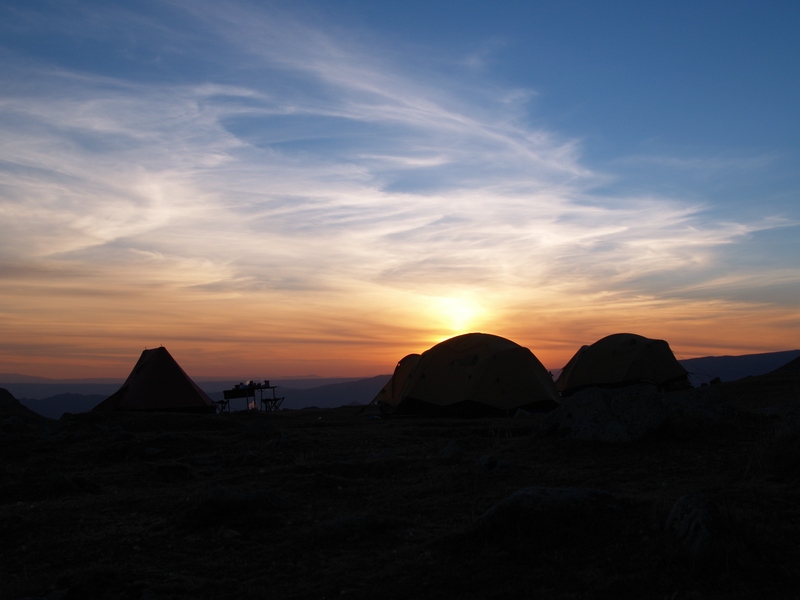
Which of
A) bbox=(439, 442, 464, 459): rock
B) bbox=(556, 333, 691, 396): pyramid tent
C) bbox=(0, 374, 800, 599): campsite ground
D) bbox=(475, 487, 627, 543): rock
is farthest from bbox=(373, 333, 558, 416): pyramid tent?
bbox=(475, 487, 627, 543): rock

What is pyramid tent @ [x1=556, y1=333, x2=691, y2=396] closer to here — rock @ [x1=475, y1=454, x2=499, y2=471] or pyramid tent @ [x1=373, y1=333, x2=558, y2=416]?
pyramid tent @ [x1=373, y1=333, x2=558, y2=416]

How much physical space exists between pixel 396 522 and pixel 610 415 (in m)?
5.80

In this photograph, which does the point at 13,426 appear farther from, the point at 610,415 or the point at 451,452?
the point at 610,415

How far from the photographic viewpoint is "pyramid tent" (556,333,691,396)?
90.1 ft

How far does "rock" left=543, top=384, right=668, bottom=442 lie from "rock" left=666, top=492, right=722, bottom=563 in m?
5.58

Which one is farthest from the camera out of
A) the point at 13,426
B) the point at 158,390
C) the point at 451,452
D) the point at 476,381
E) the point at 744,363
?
the point at 744,363

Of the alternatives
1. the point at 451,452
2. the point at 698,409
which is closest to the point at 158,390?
the point at 451,452

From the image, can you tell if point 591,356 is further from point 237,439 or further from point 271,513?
point 271,513

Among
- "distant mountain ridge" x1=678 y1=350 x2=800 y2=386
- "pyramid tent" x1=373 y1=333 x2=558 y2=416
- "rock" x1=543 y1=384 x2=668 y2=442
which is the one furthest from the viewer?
"distant mountain ridge" x1=678 y1=350 x2=800 y2=386

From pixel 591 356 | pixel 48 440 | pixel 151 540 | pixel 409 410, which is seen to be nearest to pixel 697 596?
pixel 151 540

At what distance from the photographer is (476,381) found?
2280 centimetres

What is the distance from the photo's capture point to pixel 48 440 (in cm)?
1719

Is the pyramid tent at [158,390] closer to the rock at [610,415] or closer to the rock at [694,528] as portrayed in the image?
the rock at [610,415]

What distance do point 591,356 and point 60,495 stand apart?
75.6 feet
